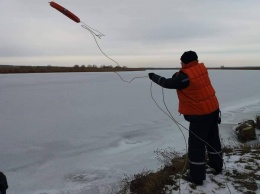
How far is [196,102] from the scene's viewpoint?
11.5 feet

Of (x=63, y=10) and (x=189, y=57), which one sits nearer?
(x=189, y=57)

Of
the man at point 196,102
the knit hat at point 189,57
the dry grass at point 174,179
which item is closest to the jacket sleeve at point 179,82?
the man at point 196,102

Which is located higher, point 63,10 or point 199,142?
point 63,10

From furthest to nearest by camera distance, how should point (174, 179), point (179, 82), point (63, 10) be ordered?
point (174, 179) → point (63, 10) → point (179, 82)

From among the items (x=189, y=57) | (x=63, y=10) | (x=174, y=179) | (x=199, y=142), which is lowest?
(x=174, y=179)

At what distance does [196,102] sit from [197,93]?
0.34 ft

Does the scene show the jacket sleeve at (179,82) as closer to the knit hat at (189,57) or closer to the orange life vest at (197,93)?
the orange life vest at (197,93)

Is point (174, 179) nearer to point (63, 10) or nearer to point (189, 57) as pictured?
point (189, 57)

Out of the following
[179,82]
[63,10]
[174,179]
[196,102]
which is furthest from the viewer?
[174,179]

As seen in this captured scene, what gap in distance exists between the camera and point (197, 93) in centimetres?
348

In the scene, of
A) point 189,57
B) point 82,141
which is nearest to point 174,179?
point 189,57

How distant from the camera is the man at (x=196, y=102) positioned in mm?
3445

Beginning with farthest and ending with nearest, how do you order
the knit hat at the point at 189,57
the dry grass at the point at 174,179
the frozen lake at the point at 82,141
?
the frozen lake at the point at 82,141 < the dry grass at the point at 174,179 < the knit hat at the point at 189,57

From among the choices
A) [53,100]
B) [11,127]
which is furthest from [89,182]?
[53,100]
